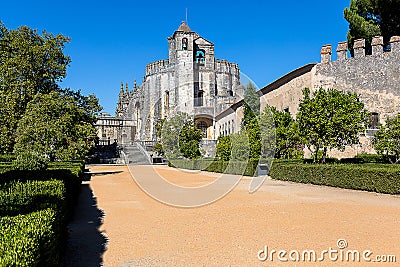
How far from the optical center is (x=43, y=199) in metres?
5.44

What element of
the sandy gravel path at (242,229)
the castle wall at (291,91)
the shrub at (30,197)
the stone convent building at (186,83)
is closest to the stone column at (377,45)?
the castle wall at (291,91)

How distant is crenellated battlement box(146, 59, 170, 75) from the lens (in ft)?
177

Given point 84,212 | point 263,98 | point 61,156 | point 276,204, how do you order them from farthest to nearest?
point 263,98, point 61,156, point 276,204, point 84,212

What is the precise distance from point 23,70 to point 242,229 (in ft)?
61.6

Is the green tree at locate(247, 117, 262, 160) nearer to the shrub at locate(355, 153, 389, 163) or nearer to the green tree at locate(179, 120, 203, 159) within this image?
the shrub at locate(355, 153, 389, 163)

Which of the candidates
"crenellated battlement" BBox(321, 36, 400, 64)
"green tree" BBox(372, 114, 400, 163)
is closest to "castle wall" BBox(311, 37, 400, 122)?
"crenellated battlement" BBox(321, 36, 400, 64)

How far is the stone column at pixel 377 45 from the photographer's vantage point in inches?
828

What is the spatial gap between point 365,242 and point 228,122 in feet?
112

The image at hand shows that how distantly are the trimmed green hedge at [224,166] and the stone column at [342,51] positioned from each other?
320 inches

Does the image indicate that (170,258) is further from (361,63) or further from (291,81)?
(291,81)

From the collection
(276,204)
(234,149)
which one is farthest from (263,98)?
(276,204)

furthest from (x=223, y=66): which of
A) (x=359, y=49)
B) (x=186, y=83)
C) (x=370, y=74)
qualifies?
(x=370, y=74)

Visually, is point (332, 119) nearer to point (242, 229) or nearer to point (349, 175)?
point (349, 175)

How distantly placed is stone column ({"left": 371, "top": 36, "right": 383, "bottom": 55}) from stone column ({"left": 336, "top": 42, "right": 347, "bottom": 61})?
1.54 meters
